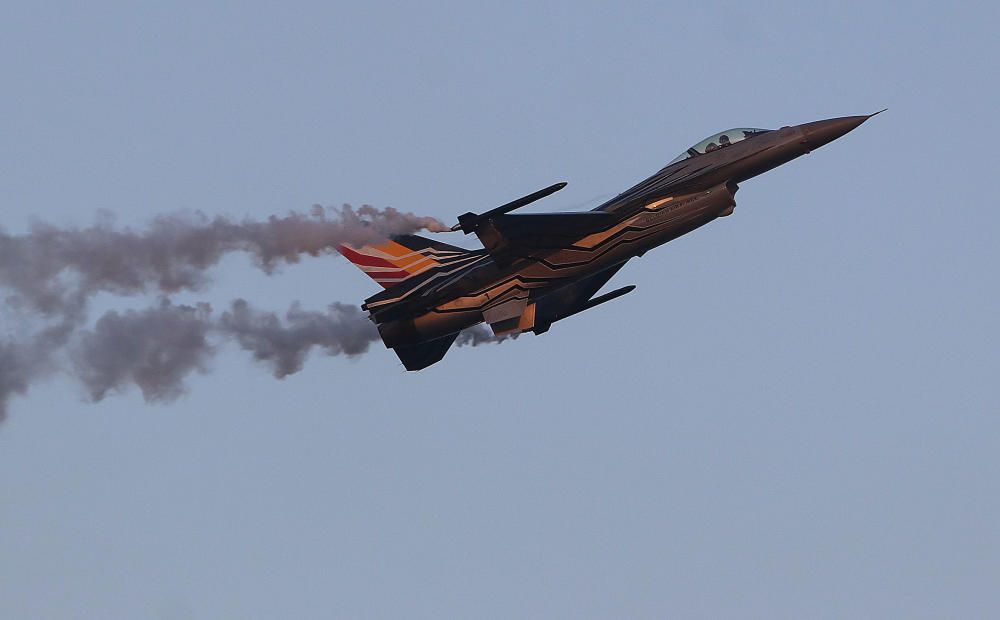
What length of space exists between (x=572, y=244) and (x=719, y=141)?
4640 mm

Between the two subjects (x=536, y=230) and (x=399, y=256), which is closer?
(x=536, y=230)

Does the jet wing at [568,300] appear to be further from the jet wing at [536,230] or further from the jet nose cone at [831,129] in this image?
the jet nose cone at [831,129]

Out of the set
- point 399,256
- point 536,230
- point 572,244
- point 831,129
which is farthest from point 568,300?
point 831,129

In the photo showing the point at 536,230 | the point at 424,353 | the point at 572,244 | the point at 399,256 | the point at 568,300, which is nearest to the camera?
the point at 536,230

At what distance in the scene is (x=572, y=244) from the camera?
193ft

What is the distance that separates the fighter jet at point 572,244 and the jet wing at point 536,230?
0.08 ft

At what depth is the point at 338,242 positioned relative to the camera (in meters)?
59.9

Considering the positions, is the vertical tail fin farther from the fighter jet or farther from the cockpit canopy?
the cockpit canopy

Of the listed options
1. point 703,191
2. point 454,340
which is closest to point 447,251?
point 454,340

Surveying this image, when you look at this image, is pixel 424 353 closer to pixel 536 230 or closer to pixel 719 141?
pixel 536 230

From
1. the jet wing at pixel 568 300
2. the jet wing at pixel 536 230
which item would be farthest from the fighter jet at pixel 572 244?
the jet wing at pixel 568 300

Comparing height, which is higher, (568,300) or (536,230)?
A: (536,230)

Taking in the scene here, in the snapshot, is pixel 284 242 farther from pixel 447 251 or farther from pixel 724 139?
pixel 724 139

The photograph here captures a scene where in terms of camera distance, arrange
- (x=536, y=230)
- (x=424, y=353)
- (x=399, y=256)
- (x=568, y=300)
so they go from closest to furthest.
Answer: (x=536, y=230), (x=399, y=256), (x=424, y=353), (x=568, y=300)
